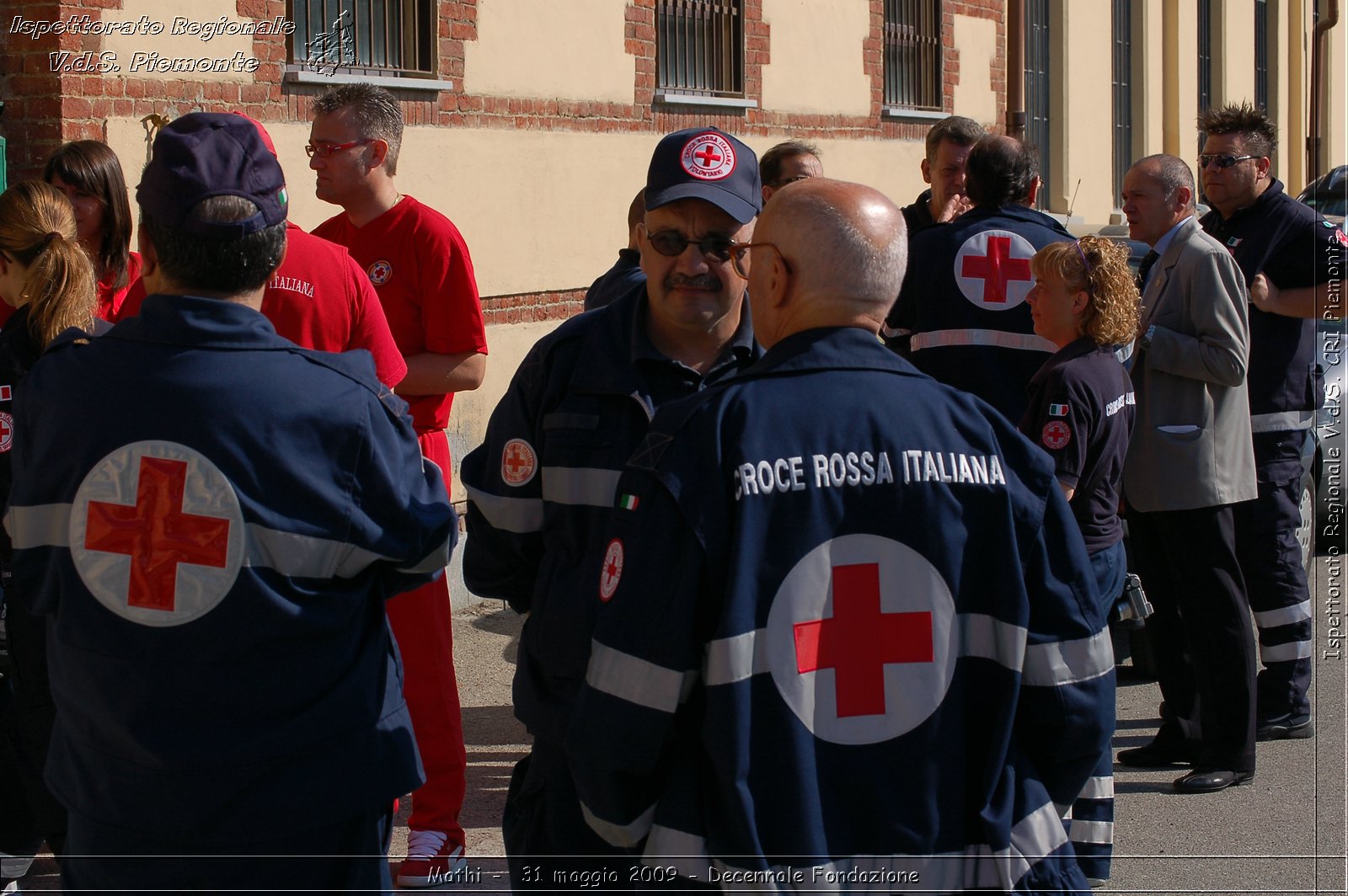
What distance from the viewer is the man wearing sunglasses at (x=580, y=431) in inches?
110

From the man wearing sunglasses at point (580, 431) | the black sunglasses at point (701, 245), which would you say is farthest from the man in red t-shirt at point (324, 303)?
the black sunglasses at point (701, 245)

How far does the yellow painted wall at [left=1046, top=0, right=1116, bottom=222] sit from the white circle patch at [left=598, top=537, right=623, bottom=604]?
15450 mm

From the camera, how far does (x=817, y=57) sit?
37.0 feet

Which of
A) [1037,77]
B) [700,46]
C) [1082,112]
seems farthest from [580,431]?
[1082,112]

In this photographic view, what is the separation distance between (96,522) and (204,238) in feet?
1.67

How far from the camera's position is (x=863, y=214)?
2.34 meters

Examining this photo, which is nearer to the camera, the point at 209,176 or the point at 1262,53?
the point at 209,176

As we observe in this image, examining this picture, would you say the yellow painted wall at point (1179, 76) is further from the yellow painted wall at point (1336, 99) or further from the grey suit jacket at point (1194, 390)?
the grey suit jacket at point (1194, 390)

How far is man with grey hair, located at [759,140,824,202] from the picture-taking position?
587cm

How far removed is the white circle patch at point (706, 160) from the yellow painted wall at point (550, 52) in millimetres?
5532

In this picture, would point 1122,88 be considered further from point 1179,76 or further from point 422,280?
point 422,280

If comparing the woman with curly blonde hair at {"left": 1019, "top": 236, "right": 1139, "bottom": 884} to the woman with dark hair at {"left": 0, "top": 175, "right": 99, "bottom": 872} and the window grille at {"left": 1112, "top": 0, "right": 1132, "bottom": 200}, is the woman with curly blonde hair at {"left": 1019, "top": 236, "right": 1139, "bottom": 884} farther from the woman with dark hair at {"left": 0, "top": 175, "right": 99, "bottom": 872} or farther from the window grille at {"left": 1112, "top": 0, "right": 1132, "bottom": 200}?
the window grille at {"left": 1112, "top": 0, "right": 1132, "bottom": 200}

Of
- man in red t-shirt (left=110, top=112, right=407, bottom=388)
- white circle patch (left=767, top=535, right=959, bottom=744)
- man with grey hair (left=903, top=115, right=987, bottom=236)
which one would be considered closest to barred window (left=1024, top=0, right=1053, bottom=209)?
man with grey hair (left=903, top=115, right=987, bottom=236)

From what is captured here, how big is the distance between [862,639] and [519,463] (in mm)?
938
